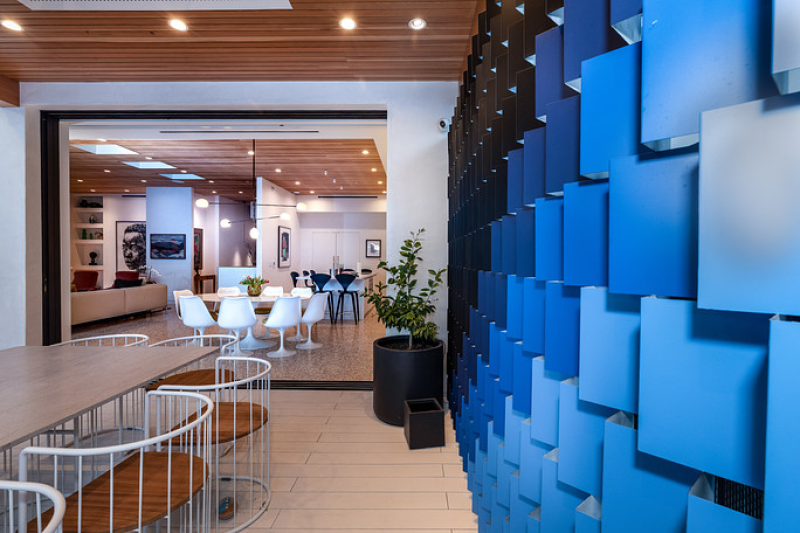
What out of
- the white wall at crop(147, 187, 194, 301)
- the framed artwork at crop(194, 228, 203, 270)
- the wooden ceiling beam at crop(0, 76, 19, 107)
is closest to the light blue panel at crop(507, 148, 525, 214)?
the wooden ceiling beam at crop(0, 76, 19, 107)

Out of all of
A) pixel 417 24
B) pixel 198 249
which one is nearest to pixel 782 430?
pixel 417 24

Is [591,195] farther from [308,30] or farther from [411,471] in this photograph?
[308,30]

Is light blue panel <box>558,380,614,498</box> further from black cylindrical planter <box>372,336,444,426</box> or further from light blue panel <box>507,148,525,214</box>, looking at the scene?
black cylindrical planter <box>372,336,444,426</box>

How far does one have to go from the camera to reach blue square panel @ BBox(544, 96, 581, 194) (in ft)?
3.55

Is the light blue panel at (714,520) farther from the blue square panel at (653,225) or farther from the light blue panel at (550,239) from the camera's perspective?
the light blue panel at (550,239)

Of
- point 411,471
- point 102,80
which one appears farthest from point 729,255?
point 102,80

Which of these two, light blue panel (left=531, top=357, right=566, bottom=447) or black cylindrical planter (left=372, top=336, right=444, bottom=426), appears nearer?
light blue panel (left=531, top=357, right=566, bottom=447)

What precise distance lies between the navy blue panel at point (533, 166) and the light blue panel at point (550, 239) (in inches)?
3.4

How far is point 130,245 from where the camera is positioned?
12344 mm

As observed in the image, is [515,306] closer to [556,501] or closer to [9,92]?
[556,501]

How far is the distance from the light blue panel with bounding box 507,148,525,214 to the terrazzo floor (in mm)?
3249

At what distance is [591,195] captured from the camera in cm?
101

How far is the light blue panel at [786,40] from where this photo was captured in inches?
21.8

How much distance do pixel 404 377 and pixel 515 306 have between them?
1.74m
